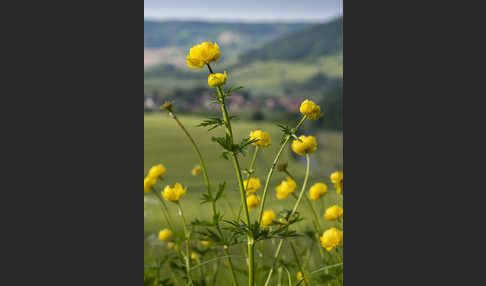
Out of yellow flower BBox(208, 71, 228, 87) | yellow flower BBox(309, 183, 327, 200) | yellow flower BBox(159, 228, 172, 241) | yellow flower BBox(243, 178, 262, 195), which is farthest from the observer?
yellow flower BBox(159, 228, 172, 241)

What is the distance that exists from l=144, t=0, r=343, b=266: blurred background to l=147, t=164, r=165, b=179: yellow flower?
90 mm

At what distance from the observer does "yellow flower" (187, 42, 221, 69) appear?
3.02ft

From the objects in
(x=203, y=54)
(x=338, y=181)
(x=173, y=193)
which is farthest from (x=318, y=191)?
(x=203, y=54)

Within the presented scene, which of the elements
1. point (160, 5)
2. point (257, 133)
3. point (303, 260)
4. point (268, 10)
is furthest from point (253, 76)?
point (303, 260)

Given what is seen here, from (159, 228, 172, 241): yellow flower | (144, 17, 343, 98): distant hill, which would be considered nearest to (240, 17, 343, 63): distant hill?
(144, 17, 343, 98): distant hill

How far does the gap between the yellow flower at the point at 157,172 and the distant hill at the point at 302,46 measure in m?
0.59

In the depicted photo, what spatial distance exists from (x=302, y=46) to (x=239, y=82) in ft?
1.23

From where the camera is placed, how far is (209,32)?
146 centimetres

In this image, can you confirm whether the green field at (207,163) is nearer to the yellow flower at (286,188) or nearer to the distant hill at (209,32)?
the yellow flower at (286,188)

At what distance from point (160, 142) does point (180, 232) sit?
32 centimetres

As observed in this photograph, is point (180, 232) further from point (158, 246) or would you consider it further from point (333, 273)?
point (333, 273)

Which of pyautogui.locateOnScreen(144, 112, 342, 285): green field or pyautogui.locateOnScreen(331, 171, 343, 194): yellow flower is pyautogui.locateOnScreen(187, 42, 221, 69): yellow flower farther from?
pyautogui.locateOnScreen(331, 171, 343, 194): yellow flower

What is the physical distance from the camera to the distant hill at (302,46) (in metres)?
1.46

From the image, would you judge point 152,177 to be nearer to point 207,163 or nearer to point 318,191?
point 207,163
